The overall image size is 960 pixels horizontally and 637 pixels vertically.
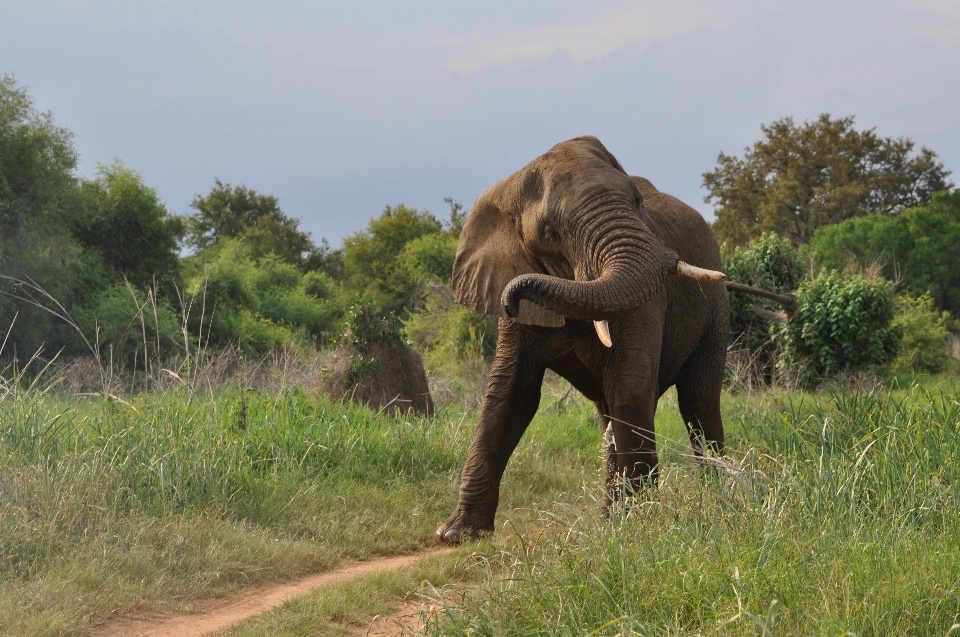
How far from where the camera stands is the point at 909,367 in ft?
68.3

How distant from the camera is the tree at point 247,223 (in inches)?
1569

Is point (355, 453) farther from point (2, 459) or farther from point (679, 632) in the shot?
point (679, 632)

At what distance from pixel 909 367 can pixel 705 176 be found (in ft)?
64.6

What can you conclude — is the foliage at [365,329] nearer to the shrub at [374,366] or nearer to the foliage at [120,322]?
the shrub at [374,366]

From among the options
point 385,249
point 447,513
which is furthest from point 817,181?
point 447,513

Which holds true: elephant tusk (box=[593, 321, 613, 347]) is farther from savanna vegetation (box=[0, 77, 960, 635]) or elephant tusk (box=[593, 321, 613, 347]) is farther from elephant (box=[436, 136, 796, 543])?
savanna vegetation (box=[0, 77, 960, 635])

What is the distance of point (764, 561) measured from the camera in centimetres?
392

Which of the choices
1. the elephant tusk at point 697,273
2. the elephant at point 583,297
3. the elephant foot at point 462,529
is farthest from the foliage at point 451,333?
the elephant tusk at point 697,273

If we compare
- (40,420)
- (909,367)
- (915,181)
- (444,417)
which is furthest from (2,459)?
(915,181)

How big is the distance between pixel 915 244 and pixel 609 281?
30904 mm

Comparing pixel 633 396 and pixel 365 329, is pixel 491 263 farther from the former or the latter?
pixel 365 329

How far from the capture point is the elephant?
5336 millimetres

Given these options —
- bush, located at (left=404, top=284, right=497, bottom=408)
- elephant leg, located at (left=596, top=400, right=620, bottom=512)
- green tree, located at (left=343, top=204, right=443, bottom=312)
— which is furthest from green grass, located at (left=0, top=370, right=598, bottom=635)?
green tree, located at (left=343, top=204, right=443, bottom=312)

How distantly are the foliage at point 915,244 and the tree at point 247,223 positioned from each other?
20.3 metres
